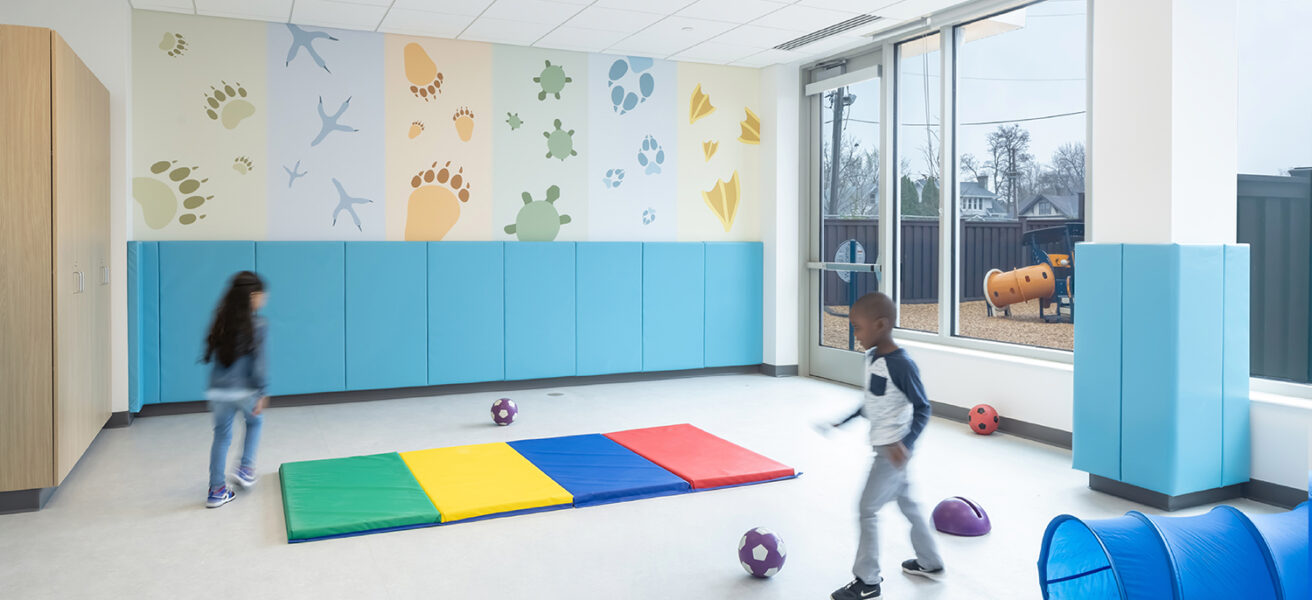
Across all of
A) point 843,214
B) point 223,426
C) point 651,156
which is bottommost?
point 223,426

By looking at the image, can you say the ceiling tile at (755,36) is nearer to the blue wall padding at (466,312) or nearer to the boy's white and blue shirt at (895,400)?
the blue wall padding at (466,312)

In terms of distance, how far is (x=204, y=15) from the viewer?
6555 millimetres

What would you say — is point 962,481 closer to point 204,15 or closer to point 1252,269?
point 1252,269

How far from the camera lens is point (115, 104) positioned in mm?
6082

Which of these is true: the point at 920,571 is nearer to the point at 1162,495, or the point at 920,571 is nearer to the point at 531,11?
the point at 1162,495

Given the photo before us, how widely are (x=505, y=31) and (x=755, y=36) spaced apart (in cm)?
199

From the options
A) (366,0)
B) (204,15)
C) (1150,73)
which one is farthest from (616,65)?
(1150,73)

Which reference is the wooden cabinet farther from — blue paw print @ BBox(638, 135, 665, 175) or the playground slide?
Answer: blue paw print @ BBox(638, 135, 665, 175)

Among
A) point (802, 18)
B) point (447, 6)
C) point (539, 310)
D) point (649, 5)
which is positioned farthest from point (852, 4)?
point (539, 310)

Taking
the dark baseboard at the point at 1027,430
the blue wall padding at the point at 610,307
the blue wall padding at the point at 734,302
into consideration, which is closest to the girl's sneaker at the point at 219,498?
the blue wall padding at the point at 610,307

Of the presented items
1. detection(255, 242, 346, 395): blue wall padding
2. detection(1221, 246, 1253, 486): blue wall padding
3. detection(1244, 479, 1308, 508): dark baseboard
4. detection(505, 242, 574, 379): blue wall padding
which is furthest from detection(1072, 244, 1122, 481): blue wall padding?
detection(255, 242, 346, 395): blue wall padding

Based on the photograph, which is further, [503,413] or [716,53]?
[716,53]

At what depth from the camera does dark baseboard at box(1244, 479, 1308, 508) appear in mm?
4199

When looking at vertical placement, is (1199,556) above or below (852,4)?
below
